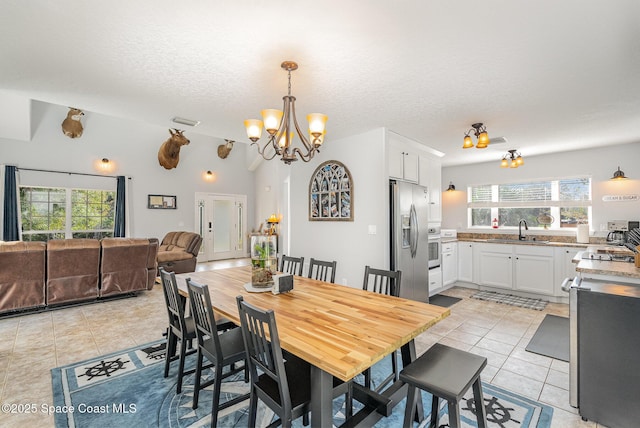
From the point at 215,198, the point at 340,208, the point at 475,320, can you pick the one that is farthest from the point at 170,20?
the point at 215,198

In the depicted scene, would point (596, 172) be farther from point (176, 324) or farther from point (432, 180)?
point (176, 324)

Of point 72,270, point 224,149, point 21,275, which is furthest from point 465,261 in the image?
point 224,149

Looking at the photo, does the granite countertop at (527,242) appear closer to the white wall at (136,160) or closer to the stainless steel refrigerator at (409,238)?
the stainless steel refrigerator at (409,238)

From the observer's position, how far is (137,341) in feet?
10.0

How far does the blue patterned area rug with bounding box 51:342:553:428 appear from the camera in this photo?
1.87 m

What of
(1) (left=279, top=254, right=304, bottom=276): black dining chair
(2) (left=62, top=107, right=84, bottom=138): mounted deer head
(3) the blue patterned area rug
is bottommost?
(3) the blue patterned area rug

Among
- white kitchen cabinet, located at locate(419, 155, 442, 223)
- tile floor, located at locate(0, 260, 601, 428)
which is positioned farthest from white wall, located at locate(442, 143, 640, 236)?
tile floor, located at locate(0, 260, 601, 428)

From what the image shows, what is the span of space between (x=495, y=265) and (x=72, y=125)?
883 centimetres

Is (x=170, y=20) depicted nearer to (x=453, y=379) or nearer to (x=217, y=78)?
(x=217, y=78)

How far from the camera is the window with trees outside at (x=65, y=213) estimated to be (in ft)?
20.4

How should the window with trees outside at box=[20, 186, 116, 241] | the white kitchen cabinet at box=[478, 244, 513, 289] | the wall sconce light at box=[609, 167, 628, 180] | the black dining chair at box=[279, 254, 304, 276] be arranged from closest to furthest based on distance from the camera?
the black dining chair at box=[279, 254, 304, 276] < the wall sconce light at box=[609, 167, 628, 180] < the white kitchen cabinet at box=[478, 244, 513, 289] < the window with trees outside at box=[20, 186, 116, 241]

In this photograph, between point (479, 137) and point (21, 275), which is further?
point (21, 275)

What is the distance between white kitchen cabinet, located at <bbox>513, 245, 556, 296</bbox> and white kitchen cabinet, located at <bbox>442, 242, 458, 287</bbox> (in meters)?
0.91

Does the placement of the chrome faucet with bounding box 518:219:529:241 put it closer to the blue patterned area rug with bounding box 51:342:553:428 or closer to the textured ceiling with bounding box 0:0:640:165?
the textured ceiling with bounding box 0:0:640:165
